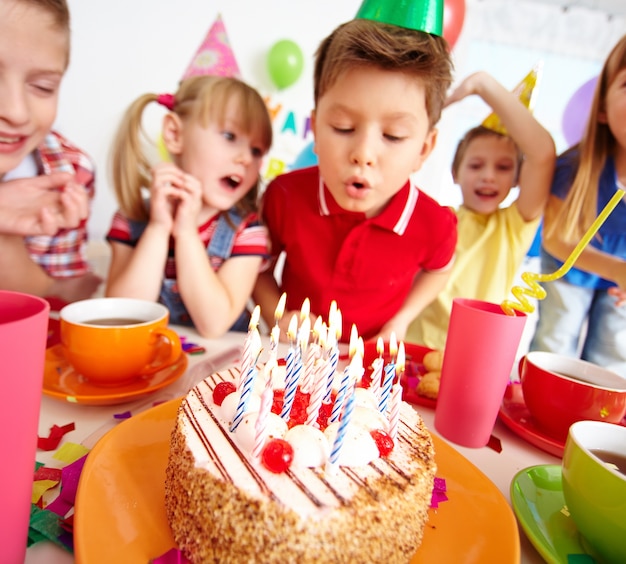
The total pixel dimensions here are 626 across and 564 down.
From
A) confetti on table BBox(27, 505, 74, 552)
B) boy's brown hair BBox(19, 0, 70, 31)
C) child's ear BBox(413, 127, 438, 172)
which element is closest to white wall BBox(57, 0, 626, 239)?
boy's brown hair BBox(19, 0, 70, 31)

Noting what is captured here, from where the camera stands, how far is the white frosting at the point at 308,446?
52 cm

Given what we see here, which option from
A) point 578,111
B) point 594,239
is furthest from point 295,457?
point 578,111

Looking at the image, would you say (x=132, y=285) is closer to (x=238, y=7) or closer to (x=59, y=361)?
(x=59, y=361)

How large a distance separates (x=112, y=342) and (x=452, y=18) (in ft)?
4.96

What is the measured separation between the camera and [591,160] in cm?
144

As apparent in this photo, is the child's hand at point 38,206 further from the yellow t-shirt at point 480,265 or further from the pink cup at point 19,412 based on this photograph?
the yellow t-shirt at point 480,265

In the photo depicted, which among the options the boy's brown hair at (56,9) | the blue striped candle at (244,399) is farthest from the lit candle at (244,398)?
the boy's brown hair at (56,9)

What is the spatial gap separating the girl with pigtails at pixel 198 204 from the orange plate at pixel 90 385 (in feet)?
1.08

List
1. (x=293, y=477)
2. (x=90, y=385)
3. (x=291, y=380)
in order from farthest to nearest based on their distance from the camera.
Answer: (x=90, y=385)
(x=291, y=380)
(x=293, y=477)

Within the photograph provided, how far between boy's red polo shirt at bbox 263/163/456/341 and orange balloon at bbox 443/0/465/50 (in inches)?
21.8

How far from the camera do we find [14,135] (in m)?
1.20

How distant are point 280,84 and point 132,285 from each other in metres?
2.99

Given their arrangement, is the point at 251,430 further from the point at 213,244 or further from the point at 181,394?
the point at 213,244

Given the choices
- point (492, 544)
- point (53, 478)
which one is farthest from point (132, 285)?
point (492, 544)
